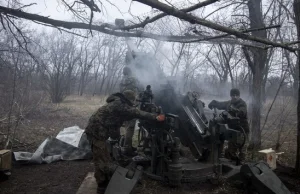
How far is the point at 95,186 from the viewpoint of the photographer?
5789 millimetres

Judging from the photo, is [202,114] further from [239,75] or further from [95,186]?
[239,75]

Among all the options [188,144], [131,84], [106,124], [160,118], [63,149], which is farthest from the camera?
[63,149]

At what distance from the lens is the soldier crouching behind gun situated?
542 cm

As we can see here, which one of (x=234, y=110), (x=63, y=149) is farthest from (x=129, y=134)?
(x=234, y=110)

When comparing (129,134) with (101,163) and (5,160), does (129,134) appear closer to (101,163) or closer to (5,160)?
(101,163)

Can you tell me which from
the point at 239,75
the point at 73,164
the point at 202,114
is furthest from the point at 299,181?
the point at 239,75

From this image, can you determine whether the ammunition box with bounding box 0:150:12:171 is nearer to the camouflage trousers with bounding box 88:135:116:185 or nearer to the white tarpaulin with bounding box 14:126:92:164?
the white tarpaulin with bounding box 14:126:92:164

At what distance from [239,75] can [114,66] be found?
22.0m

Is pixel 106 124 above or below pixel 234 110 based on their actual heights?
below

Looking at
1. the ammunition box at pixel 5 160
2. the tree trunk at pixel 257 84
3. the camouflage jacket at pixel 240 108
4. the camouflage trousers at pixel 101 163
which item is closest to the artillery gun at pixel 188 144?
the camouflage trousers at pixel 101 163

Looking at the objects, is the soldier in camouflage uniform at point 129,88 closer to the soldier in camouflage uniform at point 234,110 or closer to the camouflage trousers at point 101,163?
the camouflage trousers at point 101,163

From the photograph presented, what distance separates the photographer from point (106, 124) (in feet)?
18.0

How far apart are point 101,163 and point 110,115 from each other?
99 cm

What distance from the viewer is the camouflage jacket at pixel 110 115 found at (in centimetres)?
543
